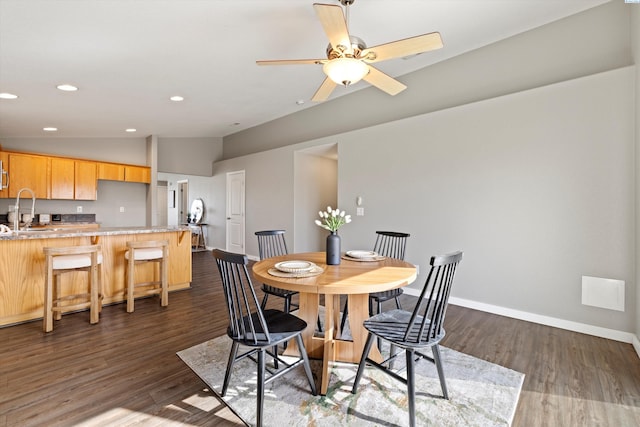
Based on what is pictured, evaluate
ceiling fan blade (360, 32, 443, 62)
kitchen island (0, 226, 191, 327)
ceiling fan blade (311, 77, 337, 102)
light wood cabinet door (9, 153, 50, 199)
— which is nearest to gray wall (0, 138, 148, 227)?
light wood cabinet door (9, 153, 50, 199)

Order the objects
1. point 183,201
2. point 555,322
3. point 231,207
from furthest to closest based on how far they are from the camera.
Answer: point 183,201 → point 231,207 → point 555,322

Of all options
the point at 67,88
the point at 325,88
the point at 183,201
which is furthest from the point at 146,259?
the point at 183,201

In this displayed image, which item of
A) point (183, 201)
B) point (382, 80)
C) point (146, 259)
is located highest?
point (382, 80)

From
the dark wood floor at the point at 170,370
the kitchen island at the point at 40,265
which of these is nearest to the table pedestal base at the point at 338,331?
the dark wood floor at the point at 170,370

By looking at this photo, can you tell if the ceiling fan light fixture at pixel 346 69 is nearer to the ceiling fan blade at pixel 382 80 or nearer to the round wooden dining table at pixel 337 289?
the ceiling fan blade at pixel 382 80

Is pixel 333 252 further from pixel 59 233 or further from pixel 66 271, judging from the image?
pixel 59 233

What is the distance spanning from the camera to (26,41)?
7.96 feet

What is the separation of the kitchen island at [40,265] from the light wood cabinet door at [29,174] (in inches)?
90.7

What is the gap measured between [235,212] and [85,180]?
2.88 m

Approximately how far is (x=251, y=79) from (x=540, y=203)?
3608mm

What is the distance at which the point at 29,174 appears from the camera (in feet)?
16.5

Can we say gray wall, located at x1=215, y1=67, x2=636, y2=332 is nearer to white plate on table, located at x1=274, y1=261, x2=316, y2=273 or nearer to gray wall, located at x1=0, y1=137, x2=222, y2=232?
white plate on table, located at x1=274, y1=261, x2=316, y2=273

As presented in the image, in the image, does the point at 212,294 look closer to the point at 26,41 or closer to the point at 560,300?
the point at 26,41

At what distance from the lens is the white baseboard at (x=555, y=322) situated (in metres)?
2.67
